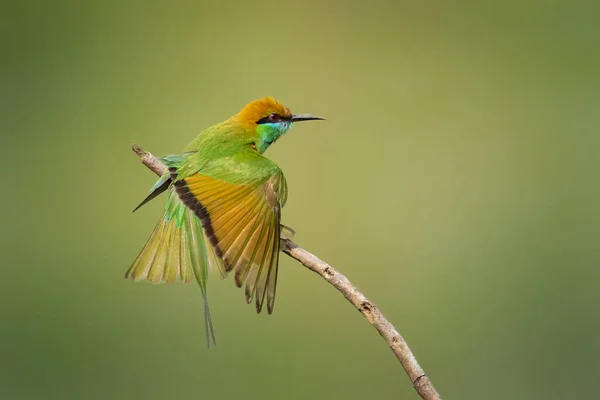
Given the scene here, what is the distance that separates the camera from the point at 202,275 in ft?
6.09

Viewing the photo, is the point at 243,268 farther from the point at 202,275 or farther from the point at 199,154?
the point at 199,154

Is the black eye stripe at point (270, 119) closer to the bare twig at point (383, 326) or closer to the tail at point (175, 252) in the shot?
the tail at point (175, 252)

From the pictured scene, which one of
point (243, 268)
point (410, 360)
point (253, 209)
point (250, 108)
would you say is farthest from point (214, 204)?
point (410, 360)

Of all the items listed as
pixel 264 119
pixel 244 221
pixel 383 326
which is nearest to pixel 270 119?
pixel 264 119

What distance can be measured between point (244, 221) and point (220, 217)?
2.4 inches

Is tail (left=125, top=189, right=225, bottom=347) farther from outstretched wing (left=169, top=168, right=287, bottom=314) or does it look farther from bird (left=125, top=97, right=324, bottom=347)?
outstretched wing (left=169, top=168, right=287, bottom=314)

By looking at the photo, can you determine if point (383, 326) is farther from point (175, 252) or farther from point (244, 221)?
point (175, 252)

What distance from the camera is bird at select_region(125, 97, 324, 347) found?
5.35 ft

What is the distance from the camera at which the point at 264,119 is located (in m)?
2.14

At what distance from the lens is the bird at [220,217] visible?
1.63 meters

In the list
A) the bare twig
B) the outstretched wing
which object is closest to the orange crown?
the outstretched wing

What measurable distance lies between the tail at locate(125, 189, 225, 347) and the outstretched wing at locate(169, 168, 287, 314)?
0.12 meters

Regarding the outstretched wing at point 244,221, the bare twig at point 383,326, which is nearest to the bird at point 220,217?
the outstretched wing at point 244,221

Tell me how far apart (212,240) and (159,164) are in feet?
1.50
